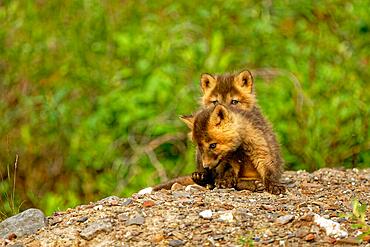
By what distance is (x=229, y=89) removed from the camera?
38.1 ft

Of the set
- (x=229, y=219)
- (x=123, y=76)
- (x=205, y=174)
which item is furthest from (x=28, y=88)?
(x=229, y=219)

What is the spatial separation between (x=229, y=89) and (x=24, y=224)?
155 inches

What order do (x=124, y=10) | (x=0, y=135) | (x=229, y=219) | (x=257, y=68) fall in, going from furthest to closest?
(x=124, y=10) → (x=257, y=68) → (x=0, y=135) → (x=229, y=219)

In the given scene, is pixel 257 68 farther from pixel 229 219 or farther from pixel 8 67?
pixel 229 219

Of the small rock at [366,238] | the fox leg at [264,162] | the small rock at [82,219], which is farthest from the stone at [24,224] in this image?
the small rock at [366,238]

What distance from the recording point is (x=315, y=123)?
12.5 meters

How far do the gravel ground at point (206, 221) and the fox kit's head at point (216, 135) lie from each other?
1.04ft

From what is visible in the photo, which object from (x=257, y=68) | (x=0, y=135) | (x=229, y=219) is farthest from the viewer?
(x=257, y=68)

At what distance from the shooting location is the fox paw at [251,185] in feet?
29.6

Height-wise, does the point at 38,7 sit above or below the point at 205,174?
above

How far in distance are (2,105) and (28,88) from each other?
49 cm

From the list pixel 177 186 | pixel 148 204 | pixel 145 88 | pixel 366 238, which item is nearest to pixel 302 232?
pixel 366 238

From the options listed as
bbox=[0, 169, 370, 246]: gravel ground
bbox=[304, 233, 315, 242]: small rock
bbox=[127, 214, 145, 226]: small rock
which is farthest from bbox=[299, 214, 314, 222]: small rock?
bbox=[127, 214, 145, 226]: small rock

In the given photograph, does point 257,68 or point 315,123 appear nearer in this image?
point 315,123
